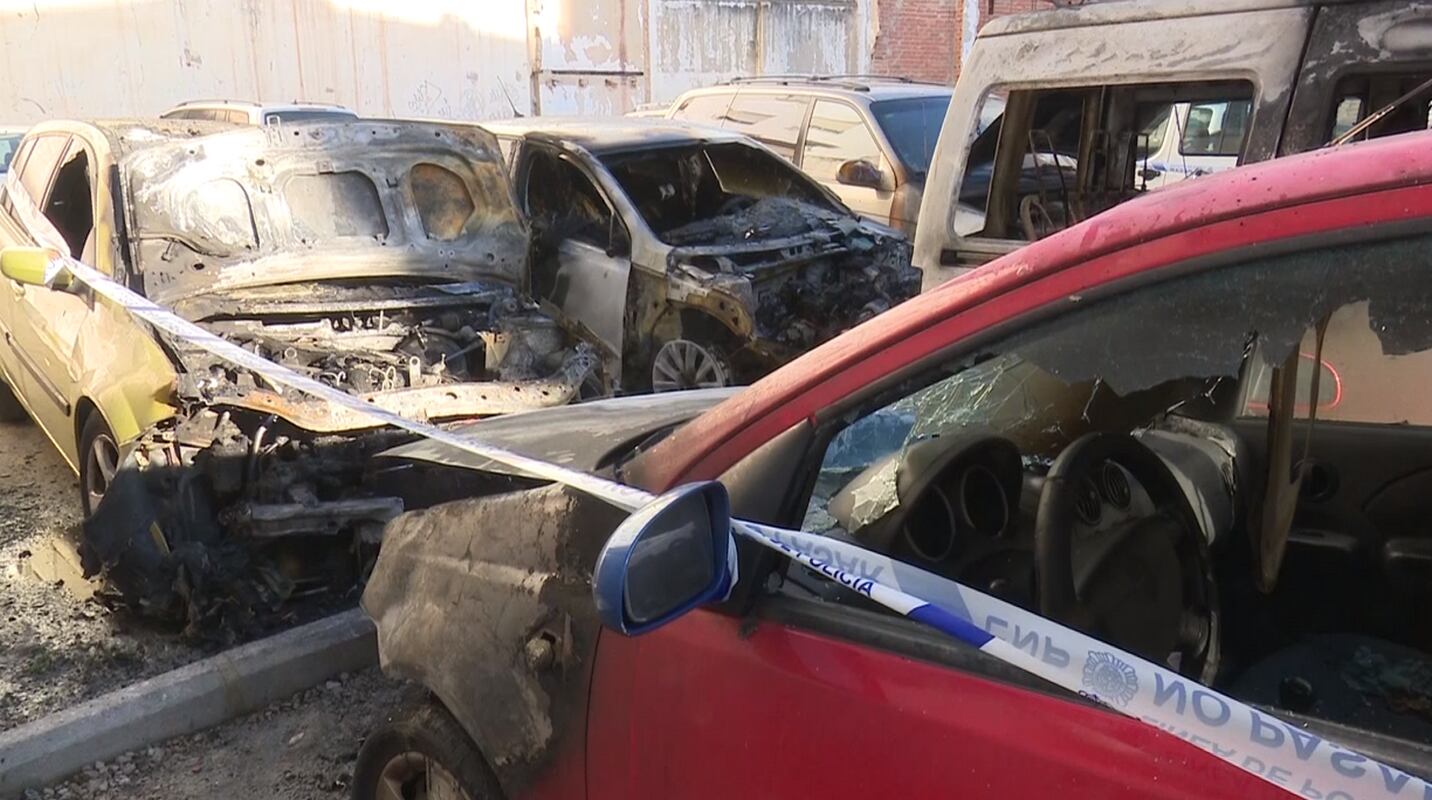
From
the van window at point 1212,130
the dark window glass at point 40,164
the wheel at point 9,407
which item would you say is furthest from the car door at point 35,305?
the van window at point 1212,130

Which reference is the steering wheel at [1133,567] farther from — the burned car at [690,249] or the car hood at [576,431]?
the burned car at [690,249]

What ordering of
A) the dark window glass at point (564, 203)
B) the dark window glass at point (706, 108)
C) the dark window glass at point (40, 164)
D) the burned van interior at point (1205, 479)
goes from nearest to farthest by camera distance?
the burned van interior at point (1205, 479) → the dark window glass at point (40, 164) → the dark window glass at point (564, 203) → the dark window glass at point (706, 108)

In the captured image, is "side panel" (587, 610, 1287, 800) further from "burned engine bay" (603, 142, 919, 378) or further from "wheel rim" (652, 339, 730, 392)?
"wheel rim" (652, 339, 730, 392)

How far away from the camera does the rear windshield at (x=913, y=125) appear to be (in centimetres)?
830

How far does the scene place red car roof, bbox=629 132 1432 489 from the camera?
124 cm

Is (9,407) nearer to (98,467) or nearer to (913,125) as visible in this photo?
(98,467)

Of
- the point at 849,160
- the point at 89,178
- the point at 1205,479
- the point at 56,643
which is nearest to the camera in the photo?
the point at 1205,479

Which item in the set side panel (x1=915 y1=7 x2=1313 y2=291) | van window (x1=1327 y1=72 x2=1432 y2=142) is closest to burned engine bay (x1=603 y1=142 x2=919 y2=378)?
side panel (x1=915 y1=7 x2=1313 y2=291)

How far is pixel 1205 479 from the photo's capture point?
219 centimetres

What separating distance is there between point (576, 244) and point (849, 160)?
269 cm

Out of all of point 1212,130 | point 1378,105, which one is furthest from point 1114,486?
point 1212,130

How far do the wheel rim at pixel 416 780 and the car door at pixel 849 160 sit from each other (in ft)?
21.2

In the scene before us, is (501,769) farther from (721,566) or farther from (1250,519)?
(1250,519)

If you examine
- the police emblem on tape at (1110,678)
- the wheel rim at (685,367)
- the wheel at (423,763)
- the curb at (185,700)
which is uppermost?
the police emblem on tape at (1110,678)
